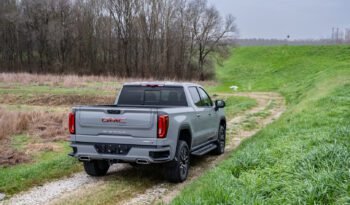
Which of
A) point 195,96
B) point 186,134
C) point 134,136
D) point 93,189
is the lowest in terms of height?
point 93,189

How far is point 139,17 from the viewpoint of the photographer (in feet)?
183

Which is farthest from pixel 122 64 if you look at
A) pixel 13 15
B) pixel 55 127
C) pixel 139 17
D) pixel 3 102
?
pixel 55 127

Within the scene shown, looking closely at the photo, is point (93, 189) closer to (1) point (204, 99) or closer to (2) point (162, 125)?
(2) point (162, 125)

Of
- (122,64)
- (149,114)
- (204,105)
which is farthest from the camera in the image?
(122,64)

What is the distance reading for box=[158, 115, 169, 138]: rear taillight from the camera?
725cm

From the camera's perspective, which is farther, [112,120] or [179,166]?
[179,166]

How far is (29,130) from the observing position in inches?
539

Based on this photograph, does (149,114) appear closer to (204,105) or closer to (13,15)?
(204,105)

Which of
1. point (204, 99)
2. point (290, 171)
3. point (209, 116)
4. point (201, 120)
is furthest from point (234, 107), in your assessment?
point (290, 171)

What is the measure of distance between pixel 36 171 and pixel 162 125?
303 cm

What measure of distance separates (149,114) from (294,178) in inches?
112

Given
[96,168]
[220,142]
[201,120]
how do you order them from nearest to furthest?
1. [96,168]
2. [201,120]
3. [220,142]

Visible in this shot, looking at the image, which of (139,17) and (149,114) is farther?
(139,17)

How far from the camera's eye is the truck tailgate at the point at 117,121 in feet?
23.9
